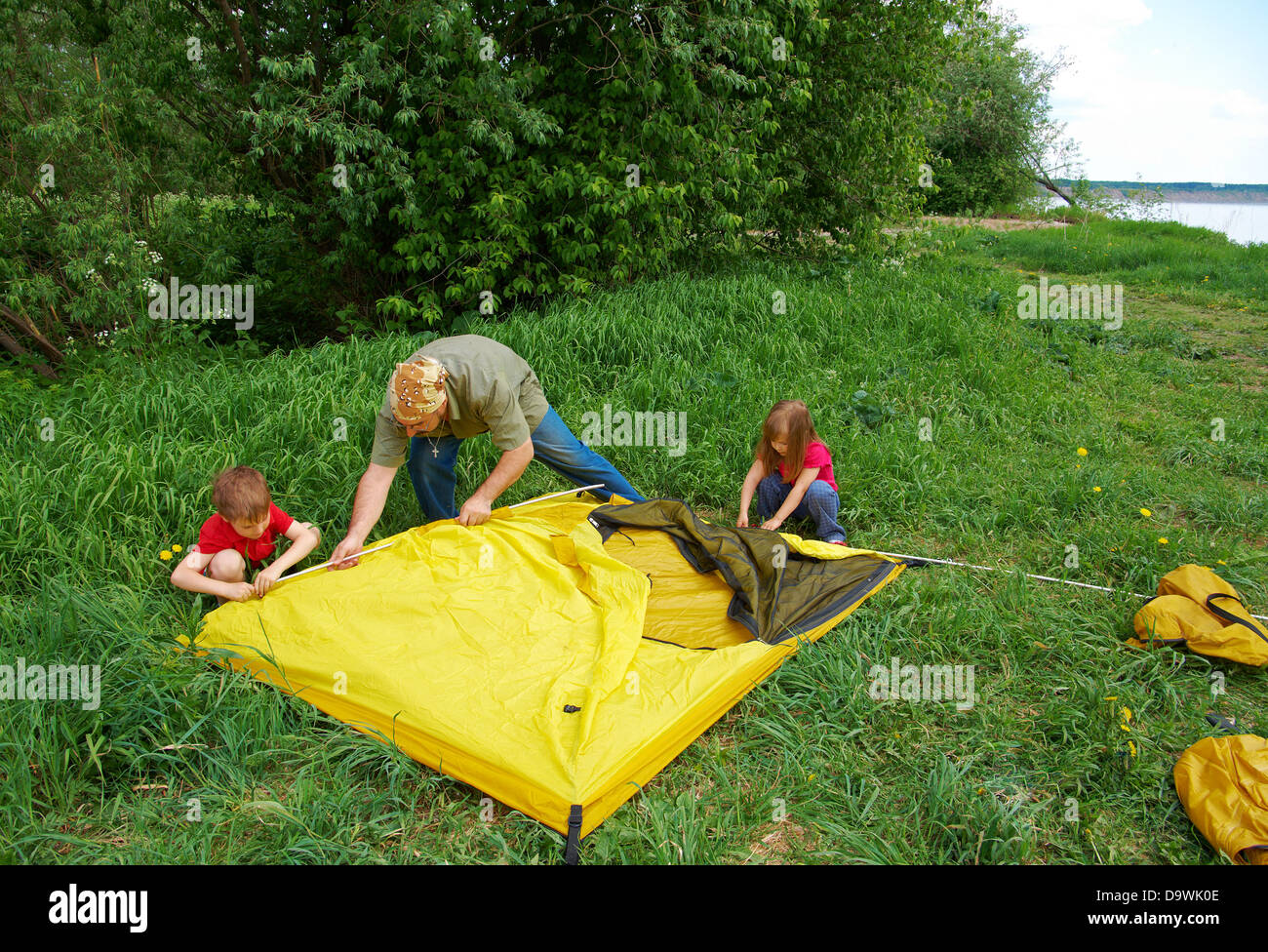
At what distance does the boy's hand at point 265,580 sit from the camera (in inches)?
120

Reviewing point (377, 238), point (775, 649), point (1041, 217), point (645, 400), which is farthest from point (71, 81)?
point (1041, 217)

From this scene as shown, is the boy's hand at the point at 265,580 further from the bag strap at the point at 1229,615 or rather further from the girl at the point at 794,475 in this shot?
the bag strap at the point at 1229,615

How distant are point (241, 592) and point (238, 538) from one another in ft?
1.14

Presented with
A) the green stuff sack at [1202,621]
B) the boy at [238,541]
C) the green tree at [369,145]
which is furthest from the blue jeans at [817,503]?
the green tree at [369,145]

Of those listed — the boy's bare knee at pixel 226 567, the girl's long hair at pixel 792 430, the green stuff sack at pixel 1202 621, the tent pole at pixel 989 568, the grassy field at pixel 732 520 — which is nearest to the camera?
the grassy field at pixel 732 520

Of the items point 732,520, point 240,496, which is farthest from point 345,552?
point 732,520

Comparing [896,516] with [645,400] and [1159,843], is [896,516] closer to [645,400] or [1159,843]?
[645,400]

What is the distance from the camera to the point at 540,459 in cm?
389

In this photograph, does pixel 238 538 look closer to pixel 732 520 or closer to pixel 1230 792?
pixel 732 520

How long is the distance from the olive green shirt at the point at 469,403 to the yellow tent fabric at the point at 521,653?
0.40 m

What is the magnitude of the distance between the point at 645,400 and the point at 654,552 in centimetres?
185

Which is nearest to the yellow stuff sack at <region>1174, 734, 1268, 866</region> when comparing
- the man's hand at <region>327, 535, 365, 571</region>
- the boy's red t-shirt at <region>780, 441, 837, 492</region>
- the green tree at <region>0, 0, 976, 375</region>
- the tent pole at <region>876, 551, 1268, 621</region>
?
the tent pole at <region>876, 551, 1268, 621</region>

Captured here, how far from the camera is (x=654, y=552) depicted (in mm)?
3623

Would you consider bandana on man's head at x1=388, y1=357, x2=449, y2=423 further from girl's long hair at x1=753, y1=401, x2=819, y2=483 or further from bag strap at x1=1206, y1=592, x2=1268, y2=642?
bag strap at x1=1206, y1=592, x2=1268, y2=642
